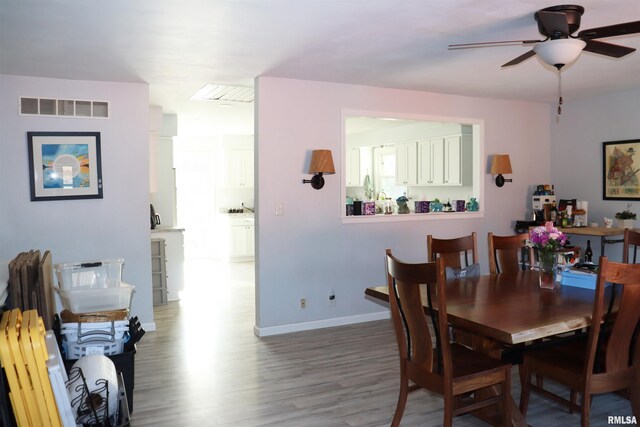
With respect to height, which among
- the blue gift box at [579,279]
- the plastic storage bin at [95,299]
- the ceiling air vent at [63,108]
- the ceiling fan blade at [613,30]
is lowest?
the plastic storage bin at [95,299]

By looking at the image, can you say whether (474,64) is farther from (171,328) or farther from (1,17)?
(171,328)

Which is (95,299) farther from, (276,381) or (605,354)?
(605,354)

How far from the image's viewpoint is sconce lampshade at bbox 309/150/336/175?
4859 millimetres

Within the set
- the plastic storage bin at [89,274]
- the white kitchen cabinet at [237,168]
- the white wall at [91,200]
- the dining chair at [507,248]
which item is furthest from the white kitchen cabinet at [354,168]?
the plastic storage bin at [89,274]

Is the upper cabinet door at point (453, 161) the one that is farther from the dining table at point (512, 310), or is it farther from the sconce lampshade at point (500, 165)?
the dining table at point (512, 310)

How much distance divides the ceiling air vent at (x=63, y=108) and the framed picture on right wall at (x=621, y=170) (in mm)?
5353

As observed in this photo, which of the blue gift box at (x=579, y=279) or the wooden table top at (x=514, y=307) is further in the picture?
→ the blue gift box at (x=579, y=279)

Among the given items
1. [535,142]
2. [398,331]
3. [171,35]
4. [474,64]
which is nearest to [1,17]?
[171,35]

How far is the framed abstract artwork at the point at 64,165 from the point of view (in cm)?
451

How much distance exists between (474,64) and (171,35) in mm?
2428

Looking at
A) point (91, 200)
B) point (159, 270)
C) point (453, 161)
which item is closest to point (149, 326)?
point (159, 270)

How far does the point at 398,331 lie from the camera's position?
9.12 feet

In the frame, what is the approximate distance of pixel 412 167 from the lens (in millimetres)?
8172

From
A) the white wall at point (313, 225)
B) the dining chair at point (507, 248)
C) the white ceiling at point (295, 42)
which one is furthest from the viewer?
the white wall at point (313, 225)
